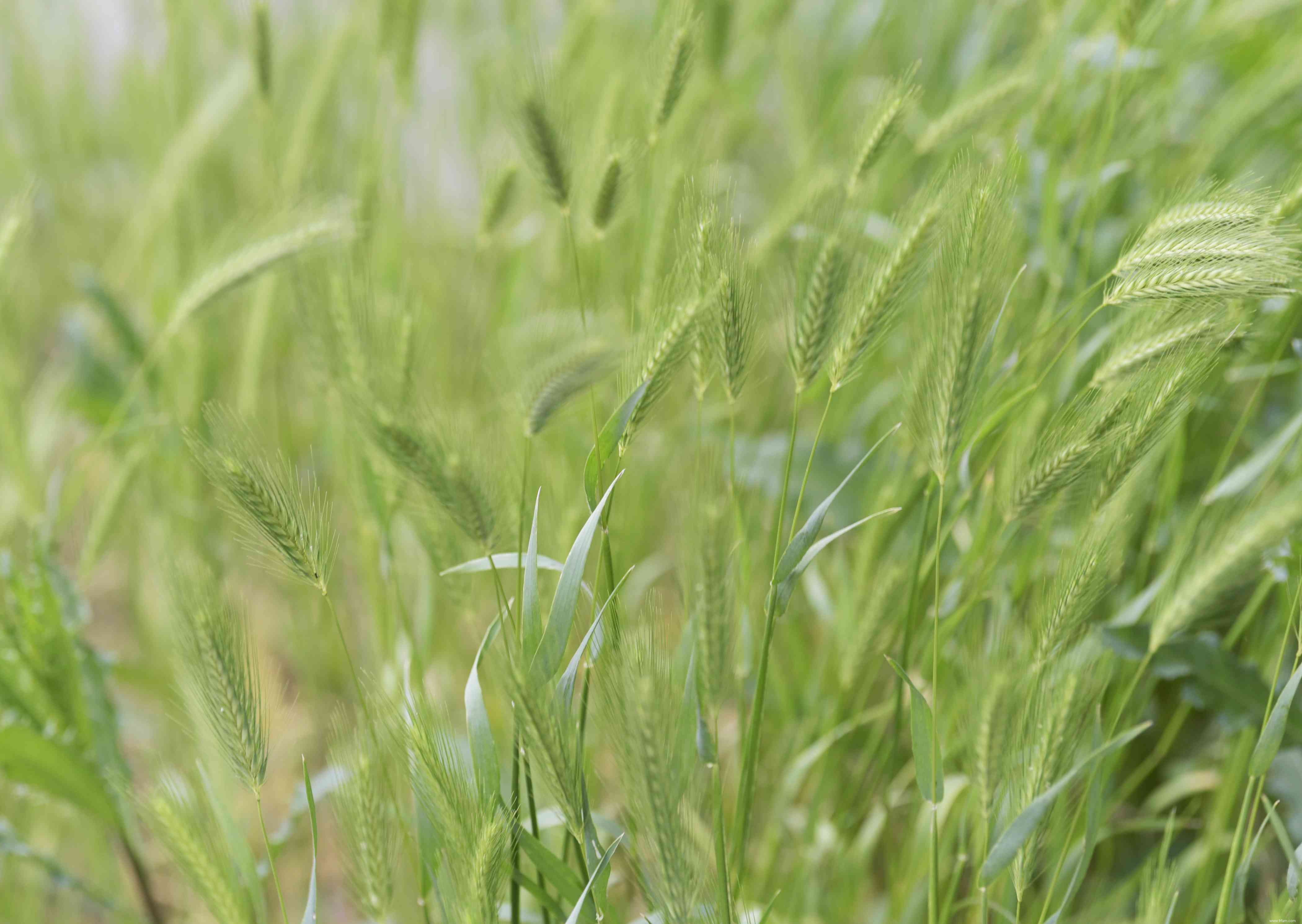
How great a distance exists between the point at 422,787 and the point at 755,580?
0.54m

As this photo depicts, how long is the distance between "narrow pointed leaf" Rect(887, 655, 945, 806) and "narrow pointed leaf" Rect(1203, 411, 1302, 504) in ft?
1.05

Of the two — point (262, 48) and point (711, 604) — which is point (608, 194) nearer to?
point (711, 604)

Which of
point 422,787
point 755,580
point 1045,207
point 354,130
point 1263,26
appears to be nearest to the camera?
point 422,787

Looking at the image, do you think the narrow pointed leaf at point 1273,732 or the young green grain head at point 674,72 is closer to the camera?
the narrow pointed leaf at point 1273,732

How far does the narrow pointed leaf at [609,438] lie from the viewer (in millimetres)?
540

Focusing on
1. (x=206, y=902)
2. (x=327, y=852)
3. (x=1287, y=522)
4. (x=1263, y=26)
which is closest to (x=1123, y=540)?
(x=1287, y=522)

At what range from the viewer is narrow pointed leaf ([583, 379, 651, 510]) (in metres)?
0.54

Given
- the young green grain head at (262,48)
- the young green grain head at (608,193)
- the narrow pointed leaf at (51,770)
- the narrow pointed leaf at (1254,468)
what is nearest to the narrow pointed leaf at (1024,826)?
the narrow pointed leaf at (1254,468)

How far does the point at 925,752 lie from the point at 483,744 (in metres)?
0.26

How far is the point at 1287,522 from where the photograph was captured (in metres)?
0.55

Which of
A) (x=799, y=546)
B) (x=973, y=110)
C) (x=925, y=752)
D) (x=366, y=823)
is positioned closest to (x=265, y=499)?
(x=366, y=823)

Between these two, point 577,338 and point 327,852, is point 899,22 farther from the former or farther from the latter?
point 327,852

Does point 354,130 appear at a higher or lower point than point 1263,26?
higher

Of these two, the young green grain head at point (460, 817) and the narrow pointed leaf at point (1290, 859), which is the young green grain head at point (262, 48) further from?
the narrow pointed leaf at point (1290, 859)
